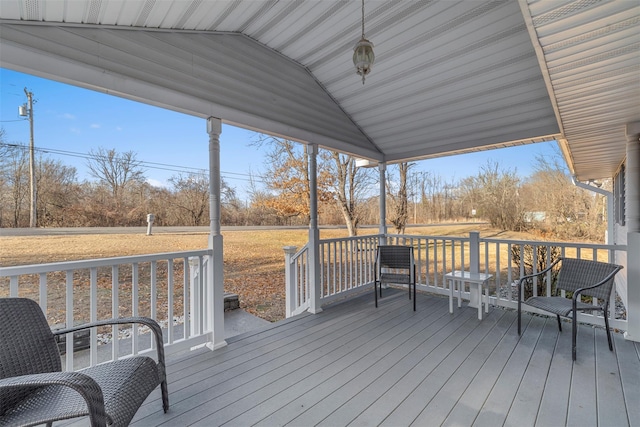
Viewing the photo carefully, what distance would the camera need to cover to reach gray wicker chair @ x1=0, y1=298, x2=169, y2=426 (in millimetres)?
1194

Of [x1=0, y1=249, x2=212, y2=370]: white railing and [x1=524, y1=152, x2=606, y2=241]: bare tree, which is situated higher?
[x1=524, y1=152, x2=606, y2=241]: bare tree

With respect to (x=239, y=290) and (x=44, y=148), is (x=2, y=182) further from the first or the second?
(x=239, y=290)

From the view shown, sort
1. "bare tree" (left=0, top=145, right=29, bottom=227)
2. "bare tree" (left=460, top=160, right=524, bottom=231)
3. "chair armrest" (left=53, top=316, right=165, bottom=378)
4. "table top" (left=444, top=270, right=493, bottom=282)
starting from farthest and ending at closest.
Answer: "bare tree" (left=460, top=160, right=524, bottom=231)
"bare tree" (left=0, top=145, right=29, bottom=227)
"table top" (left=444, top=270, right=493, bottom=282)
"chair armrest" (left=53, top=316, right=165, bottom=378)

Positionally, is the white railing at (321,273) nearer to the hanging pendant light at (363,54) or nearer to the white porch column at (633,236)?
the hanging pendant light at (363,54)

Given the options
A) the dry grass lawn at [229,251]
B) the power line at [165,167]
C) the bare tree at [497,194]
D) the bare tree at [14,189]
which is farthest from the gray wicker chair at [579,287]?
the bare tree at [497,194]

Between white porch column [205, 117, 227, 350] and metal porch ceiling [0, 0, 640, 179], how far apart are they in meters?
0.26

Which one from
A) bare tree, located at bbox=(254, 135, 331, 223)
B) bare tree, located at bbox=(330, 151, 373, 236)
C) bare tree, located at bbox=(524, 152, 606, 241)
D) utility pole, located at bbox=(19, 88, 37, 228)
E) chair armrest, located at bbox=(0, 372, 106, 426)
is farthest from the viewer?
bare tree, located at bbox=(524, 152, 606, 241)

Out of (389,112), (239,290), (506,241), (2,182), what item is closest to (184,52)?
(389,112)

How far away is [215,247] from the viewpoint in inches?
117

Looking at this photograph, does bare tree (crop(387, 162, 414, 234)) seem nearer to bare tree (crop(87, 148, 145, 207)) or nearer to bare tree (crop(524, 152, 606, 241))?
bare tree (crop(87, 148, 145, 207))

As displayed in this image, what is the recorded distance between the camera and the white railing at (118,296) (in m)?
2.15

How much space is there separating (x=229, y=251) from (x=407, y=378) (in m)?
7.12

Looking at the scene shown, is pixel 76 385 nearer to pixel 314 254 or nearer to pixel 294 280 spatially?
pixel 314 254

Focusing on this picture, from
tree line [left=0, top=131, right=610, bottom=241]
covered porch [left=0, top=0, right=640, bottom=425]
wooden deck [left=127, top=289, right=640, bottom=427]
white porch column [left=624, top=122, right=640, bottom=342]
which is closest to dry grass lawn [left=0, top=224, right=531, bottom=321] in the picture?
tree line [left=0, top=131, right=610, bottom=241]
